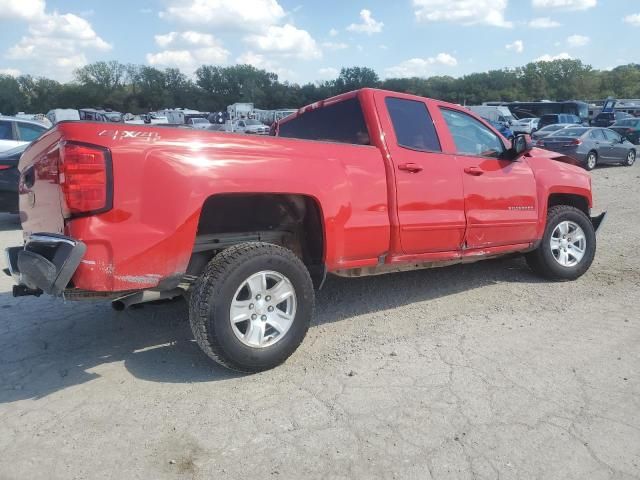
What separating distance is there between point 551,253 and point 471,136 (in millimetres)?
1533

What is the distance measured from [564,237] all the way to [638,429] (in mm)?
3044

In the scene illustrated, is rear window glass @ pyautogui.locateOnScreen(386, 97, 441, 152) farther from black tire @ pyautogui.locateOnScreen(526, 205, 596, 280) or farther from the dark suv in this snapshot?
the dark suv

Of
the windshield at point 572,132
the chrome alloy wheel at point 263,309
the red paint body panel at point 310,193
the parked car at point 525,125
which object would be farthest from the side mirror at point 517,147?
the parked car at point 525,125

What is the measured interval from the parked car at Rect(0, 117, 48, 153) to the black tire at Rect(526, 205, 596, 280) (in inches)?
368

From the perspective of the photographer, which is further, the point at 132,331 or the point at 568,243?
the point at 568,243

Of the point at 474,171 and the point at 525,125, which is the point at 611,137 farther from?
the point at 525,125

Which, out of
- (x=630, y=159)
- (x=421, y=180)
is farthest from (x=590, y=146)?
(x=421, y=180)

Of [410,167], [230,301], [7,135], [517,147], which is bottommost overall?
[230,301]

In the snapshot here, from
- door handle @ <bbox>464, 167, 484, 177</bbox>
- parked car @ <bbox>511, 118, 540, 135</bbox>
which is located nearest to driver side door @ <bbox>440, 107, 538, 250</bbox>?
door handle @ <bbox>464, 167, 484, 177</bbox>

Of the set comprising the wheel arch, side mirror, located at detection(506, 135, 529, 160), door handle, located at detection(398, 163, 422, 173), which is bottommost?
the wheel arch

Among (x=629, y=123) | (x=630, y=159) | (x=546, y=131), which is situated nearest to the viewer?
(x=630, y=159)

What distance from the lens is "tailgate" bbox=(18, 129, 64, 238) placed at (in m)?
3.04

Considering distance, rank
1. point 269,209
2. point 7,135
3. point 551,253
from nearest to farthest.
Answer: point 269,209 < point 551,253 < point 7,135

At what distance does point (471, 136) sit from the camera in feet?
16.3
